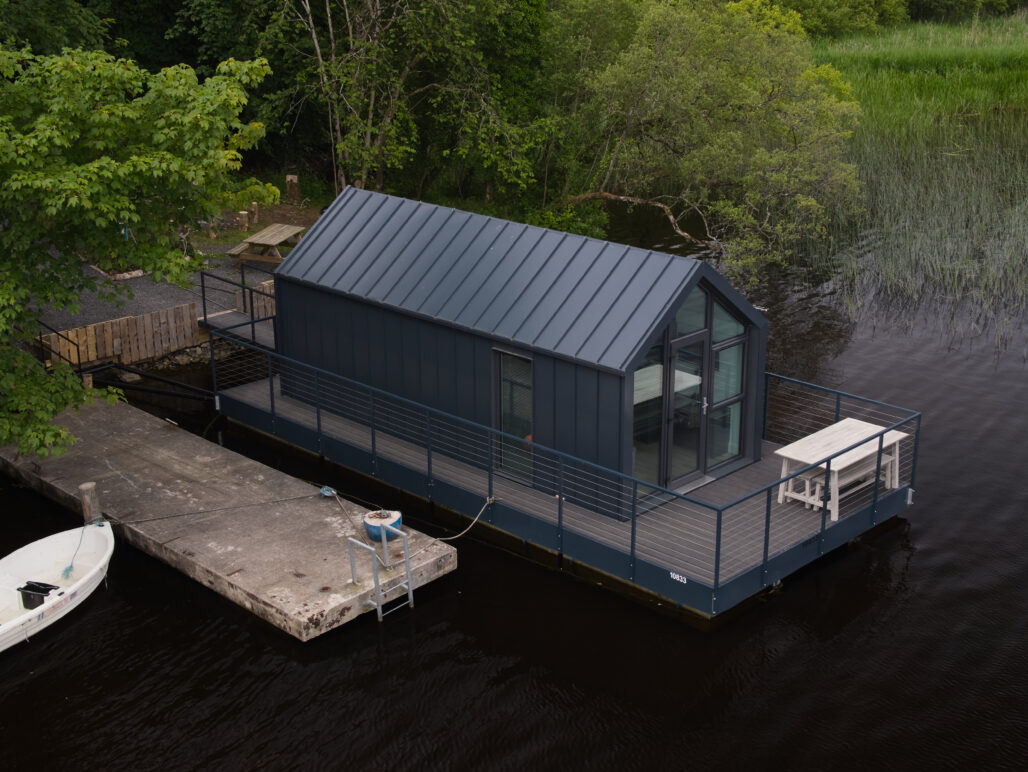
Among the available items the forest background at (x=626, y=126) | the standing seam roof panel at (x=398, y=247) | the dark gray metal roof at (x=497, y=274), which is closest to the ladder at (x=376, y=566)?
the dark gray metal roof at (x=497, y=274)

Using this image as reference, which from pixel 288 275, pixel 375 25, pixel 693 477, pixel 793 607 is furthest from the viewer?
pixel 375 25

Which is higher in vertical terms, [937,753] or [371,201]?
[371,201]

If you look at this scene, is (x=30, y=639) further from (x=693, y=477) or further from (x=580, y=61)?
(x=580, y=61)

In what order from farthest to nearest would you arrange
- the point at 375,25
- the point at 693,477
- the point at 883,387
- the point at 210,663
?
the point at 375,25, the point at 883,387, the point at 693,477, the point at 210,663

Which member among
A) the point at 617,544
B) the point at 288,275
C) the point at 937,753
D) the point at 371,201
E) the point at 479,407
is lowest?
the point at 937,753

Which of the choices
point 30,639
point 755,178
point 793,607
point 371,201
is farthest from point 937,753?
point 755,178

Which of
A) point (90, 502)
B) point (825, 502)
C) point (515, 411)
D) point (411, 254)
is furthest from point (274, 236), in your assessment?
point (825, 502)

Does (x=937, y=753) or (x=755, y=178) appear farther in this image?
(x=755, y=178)

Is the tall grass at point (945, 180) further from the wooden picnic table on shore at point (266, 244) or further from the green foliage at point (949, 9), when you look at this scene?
the green foliage at point (949, 9)
